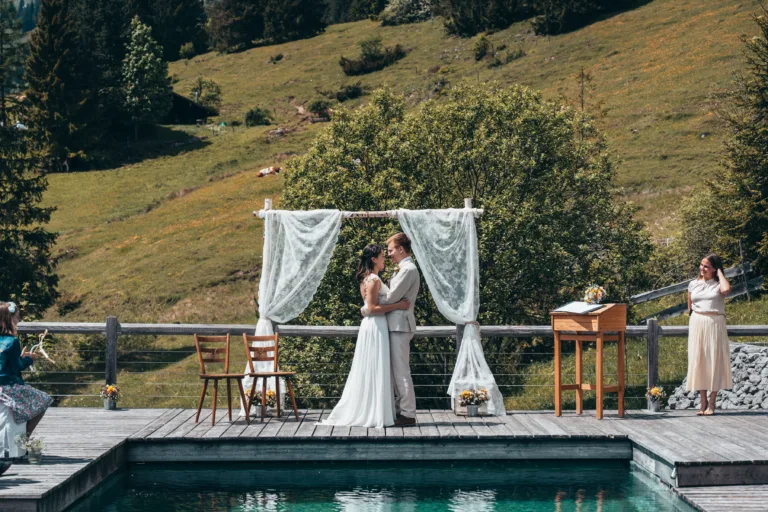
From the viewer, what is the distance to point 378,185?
66.4 ft

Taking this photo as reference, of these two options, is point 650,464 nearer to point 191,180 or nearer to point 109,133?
point 191,180

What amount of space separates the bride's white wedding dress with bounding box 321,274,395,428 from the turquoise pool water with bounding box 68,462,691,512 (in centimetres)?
66

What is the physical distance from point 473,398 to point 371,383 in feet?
4.43

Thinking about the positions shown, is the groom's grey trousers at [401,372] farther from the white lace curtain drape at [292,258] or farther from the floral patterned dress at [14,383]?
the floral patterned dress at [14,383]

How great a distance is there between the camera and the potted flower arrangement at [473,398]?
10.3 m

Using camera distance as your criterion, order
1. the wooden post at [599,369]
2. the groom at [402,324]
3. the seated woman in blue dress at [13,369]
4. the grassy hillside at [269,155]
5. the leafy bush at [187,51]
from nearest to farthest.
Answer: the seated woman in blue dress at [13,369], the groom at [402,324], the wooden post at [599,369], the grassy hillside at [269,155], the leafy bush at [187,51]

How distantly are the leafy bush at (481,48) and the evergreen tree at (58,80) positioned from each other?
91.9 feet

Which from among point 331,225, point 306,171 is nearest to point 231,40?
point 306,171

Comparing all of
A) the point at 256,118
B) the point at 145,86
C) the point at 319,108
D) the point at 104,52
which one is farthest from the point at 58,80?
the point at 319,108

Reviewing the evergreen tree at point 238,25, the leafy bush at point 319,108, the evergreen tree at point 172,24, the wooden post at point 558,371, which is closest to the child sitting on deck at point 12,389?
the wooden post at point 558,371

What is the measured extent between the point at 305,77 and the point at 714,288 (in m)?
68.4

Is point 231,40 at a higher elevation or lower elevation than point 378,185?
higher

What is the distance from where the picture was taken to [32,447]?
25.8 feet

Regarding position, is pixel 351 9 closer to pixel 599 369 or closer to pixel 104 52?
pixel 104 52
